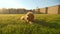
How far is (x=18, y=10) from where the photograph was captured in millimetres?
19516

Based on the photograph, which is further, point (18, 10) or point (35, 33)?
point (18, 10)

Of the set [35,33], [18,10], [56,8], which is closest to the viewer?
[35,33]

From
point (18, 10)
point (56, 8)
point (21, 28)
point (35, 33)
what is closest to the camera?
point (35, 33)

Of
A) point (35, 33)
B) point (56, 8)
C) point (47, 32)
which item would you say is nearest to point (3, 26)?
point (35, 33)

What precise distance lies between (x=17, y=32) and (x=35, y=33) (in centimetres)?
79

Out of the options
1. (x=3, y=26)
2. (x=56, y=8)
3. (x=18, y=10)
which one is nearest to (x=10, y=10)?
(x=18, y=10)

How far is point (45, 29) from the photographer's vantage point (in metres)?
6.16

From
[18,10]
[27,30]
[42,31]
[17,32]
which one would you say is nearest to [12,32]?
[17,32]

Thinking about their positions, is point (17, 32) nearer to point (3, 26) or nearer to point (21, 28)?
point (21, 28)

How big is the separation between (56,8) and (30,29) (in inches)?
399

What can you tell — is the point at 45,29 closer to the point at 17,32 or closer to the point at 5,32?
the point at 17,32

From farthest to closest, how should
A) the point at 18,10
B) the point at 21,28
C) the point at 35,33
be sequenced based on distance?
the point at 18,10, the point at 21,28, the point at 35,33

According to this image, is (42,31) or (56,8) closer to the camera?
(42,31)

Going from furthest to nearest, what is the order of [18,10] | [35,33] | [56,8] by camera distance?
[18,10]
[56,8]
[35,33]
